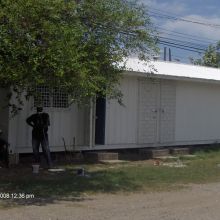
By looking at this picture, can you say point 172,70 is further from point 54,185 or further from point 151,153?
point 54,185

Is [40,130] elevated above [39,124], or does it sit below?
below

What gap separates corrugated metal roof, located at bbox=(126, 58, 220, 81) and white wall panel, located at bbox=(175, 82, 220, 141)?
1.39ft

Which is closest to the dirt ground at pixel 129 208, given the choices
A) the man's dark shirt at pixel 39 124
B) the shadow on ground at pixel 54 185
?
the shadow on ground at pixel 54 185

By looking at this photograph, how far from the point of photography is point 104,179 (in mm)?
14430

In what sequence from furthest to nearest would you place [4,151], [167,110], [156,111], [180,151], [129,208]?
1. [167,110]
2. [180,151]
3. [156,111]
4. [4,151]
5. [129,208]

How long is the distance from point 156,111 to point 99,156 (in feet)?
13.1

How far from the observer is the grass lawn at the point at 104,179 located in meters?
12.6

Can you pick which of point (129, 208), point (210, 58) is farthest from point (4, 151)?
point (210, 58)

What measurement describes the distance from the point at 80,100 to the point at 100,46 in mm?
1381

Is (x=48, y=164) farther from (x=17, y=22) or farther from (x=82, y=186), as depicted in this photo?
(x=17, y=22)

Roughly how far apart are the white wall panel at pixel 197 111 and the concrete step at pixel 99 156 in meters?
4.59

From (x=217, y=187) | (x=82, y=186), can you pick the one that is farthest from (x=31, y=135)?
(x=217, y=187)

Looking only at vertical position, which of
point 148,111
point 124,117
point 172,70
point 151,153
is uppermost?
point 172,70

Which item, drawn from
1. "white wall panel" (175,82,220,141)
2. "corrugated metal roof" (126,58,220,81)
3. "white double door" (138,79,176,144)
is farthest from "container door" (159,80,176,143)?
"corrugated metal roof" (126,58,220,81)
